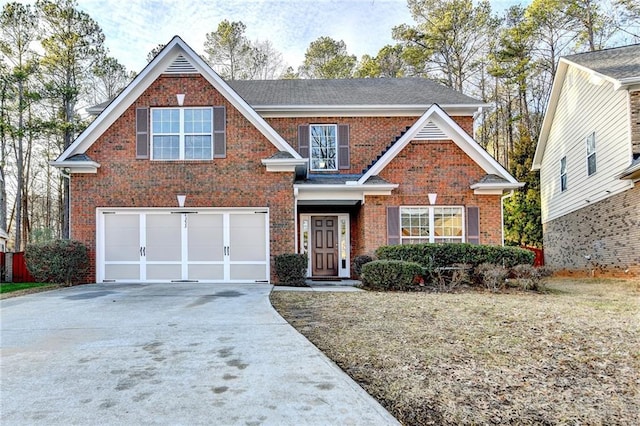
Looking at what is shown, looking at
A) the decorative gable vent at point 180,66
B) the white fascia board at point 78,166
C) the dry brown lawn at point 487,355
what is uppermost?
the decorative gable vent at point 180,66

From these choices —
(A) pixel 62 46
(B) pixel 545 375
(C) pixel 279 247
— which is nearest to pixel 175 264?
(C) pixel 279 247

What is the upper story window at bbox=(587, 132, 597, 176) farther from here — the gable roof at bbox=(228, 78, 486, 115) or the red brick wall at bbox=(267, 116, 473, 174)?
the red brick wall at bbox=(267, 116, 473, 174)

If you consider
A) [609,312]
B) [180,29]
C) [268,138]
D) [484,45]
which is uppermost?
[484,45]

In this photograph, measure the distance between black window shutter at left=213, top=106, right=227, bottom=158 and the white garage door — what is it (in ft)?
5.69

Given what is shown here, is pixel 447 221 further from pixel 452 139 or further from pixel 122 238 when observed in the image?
pixel 122 238

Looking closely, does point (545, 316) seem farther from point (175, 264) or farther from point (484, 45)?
point (484, 45)

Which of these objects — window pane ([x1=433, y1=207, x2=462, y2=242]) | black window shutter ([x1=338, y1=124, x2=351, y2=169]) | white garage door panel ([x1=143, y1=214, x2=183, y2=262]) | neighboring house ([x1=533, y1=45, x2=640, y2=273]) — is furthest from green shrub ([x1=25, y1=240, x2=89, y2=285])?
neighboring house ([x1=533, y1=45, x2=640, y2=273])

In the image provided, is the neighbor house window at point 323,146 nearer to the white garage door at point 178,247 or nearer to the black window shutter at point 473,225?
the white garage door at point 178,247

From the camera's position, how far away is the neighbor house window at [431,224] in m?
13.0

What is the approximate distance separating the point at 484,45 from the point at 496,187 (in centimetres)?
1868

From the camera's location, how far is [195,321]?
6316 mm

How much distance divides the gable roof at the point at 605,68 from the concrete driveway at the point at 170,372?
1214 centimetres

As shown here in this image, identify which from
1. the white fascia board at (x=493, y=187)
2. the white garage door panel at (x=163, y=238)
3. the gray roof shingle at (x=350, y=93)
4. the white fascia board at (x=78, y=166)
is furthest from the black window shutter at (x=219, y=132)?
the white fascia board at (x=493, y=187)

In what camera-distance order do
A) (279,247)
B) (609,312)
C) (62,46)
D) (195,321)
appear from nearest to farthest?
(195,321), (609,312), (279,247), (62,46)
